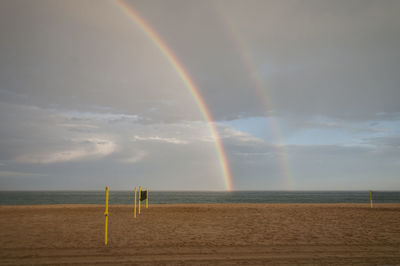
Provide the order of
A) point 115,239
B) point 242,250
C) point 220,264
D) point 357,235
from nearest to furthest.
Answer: point 220,264 → point 242,250 → point 115,239 → point 357,235

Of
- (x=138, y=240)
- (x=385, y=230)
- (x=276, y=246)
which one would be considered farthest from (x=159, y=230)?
(x=385, y=230)

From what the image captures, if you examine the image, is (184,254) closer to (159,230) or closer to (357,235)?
(159,230)

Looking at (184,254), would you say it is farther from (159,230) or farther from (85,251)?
(159,230)

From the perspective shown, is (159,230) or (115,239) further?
(159,230)

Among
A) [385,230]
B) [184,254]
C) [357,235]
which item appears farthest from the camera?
[385,230]

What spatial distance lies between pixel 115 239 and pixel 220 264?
4802 mm

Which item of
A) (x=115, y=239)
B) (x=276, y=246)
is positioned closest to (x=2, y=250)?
(x=115, y=239)

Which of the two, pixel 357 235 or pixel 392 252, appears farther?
pixel 357 235

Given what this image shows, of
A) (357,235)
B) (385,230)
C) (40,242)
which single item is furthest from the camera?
(385,230)

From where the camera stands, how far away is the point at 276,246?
849 centimetres

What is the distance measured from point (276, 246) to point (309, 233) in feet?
10.2

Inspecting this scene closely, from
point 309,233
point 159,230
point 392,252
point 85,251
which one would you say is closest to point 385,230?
point 309,233

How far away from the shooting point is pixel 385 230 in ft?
37.7

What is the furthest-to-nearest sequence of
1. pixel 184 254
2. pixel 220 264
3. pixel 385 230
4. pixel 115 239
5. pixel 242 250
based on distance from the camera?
pixel 385 230 < pixel 115 239 < pixel 242 250 < pixel 184 254 < pixel 220 264
